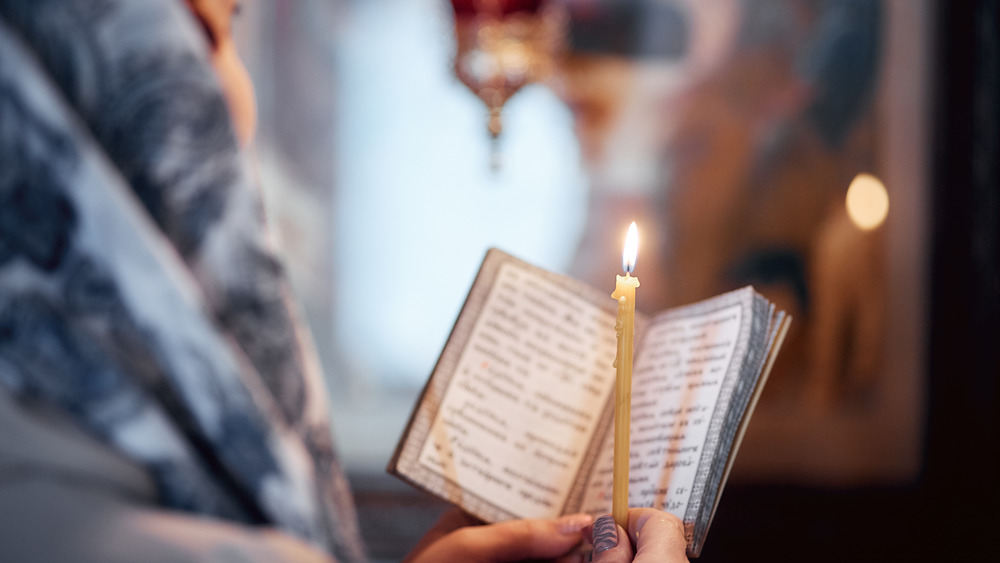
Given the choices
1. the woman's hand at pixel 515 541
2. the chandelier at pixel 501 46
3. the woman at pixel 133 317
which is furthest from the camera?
the chandelier at pixel 501 46

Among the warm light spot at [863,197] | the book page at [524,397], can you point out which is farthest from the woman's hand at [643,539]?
the warm light spot at [863,197]

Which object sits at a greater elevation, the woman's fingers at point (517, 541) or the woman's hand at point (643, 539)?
the woman's hand at point (643, 539)

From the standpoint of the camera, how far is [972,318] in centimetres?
113

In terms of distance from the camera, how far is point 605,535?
1.31ft

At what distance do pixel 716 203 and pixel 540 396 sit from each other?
30.0 inches

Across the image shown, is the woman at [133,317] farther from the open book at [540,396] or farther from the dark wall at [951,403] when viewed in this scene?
the dark wall at [951,403]

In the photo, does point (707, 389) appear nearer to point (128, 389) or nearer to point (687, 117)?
point (128, 389)

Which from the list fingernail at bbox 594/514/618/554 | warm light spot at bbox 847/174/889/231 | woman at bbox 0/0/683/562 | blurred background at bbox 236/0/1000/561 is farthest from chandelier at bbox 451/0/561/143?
fingernail at bbox 594/514/618/554

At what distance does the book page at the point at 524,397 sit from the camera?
0.52 metres

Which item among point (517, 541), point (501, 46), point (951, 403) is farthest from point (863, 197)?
point (517, 541)

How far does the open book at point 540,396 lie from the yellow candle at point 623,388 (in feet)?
0.29

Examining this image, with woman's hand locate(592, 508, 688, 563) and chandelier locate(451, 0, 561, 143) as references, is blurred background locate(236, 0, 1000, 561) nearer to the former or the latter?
chandelier locate(451, 0, 561, 143)

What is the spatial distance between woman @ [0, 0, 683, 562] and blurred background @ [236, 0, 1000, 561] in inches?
29.4

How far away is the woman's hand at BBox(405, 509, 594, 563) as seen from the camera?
48 centimetres
